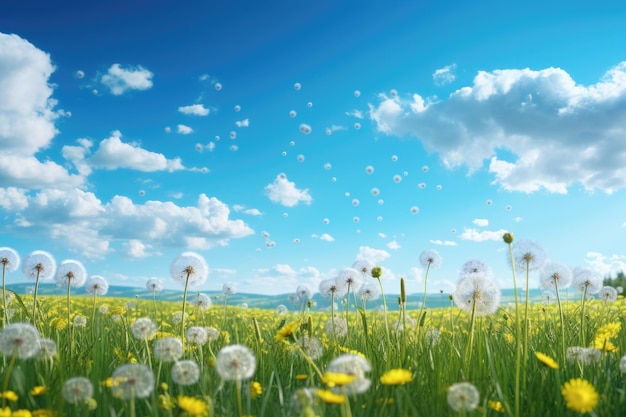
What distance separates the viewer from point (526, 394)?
2.81m

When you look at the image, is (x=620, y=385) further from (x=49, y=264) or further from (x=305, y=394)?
(x=49, y=264)

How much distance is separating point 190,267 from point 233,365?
1830mm

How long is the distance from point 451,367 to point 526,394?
1.27ft

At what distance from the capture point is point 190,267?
376 cm

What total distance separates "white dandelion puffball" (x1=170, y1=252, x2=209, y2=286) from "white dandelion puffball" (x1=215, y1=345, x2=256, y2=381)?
1.77m

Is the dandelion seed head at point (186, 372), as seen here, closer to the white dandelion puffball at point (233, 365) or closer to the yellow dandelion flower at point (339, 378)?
the white dandelion puffball at point (233, 365)

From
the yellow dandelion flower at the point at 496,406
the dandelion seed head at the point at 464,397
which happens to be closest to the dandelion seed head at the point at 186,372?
the dandelion seed head at the point at 464,397

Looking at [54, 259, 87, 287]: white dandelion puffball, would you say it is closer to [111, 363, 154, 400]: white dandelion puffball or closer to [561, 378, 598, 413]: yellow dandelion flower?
[111, 363, 154, 400]: white dandelion puffball

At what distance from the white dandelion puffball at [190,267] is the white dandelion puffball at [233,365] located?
5.82 feet

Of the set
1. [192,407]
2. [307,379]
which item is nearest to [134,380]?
[192,407]

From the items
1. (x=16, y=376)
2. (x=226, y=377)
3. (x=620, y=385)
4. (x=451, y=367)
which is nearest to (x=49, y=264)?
(x=16, y=376)

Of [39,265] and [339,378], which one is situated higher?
[39,265]

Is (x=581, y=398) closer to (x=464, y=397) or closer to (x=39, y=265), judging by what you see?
(x=464, y=397)

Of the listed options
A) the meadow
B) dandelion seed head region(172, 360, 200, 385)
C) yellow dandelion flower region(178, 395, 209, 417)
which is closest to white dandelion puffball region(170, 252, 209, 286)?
the meadow
